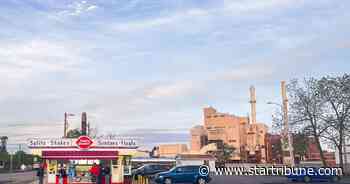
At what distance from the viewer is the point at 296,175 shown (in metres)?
42.2

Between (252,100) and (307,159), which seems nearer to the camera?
(307,159)

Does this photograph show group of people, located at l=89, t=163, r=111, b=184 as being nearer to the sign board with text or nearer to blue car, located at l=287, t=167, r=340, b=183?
the sign board with text

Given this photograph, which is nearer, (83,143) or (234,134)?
(83,143)

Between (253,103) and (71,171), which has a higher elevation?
(253,103)

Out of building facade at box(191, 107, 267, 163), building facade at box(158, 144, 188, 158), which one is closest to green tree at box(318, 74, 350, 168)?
building facade at box(191, 107, 267, 163)

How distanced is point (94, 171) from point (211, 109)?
125 metres

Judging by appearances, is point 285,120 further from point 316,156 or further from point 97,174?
point 316,156

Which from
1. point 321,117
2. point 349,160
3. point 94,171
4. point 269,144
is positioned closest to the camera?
point 94,171

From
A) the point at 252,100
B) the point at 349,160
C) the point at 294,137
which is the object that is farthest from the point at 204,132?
the point at 294,137

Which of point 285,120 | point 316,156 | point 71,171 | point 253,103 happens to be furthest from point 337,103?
point 253,103

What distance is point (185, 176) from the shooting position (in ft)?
121

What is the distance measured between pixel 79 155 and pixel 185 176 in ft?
28.3

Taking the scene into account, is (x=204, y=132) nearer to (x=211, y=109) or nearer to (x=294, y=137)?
(x=211, y=109)

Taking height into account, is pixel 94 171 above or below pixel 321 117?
below
